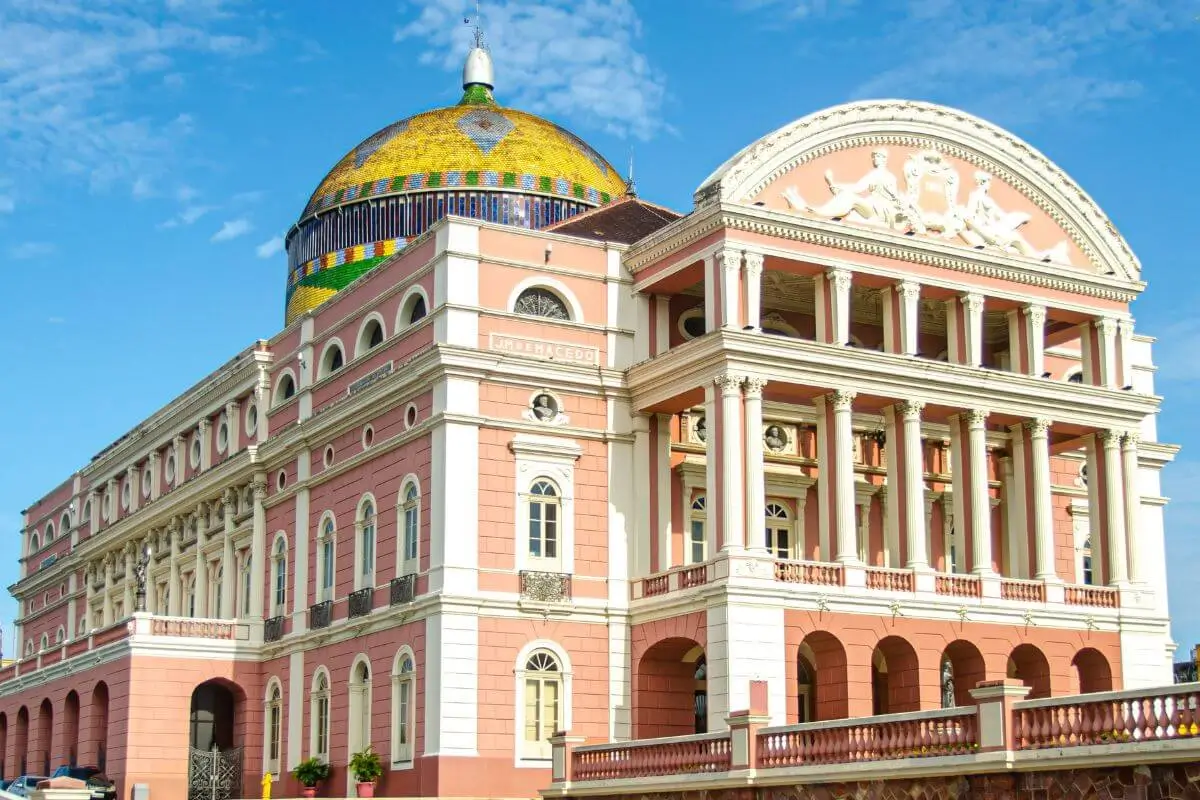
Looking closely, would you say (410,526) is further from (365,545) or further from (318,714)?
(318,714)

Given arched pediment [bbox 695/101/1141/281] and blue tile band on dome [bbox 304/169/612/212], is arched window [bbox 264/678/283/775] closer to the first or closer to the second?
blue tile band on dome [bbox 304/169/612/212]

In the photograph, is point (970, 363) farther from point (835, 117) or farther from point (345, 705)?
point (345, 705)

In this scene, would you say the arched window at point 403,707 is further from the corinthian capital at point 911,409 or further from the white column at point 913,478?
the corinthian capital at point 911,409

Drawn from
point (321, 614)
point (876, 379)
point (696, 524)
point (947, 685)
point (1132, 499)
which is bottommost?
point (947, 685)

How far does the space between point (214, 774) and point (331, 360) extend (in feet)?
34.5

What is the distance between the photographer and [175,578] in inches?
2019

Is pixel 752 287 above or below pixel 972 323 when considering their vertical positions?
above

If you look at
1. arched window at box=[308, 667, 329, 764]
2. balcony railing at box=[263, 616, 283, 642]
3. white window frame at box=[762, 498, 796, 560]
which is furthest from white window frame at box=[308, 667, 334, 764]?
white window frame at box=[762, 498, 796, 560]

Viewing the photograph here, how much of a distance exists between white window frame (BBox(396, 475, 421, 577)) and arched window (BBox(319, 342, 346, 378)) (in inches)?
223

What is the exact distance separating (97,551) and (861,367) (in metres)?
29.9

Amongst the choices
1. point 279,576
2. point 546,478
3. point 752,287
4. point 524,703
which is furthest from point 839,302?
point 279,576

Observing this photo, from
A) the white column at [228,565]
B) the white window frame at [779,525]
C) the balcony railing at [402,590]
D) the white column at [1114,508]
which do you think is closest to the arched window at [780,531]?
the white window frame at [779,525]

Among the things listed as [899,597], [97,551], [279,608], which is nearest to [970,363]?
[899,597]

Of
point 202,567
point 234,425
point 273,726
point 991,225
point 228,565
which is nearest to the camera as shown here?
point 991,225
